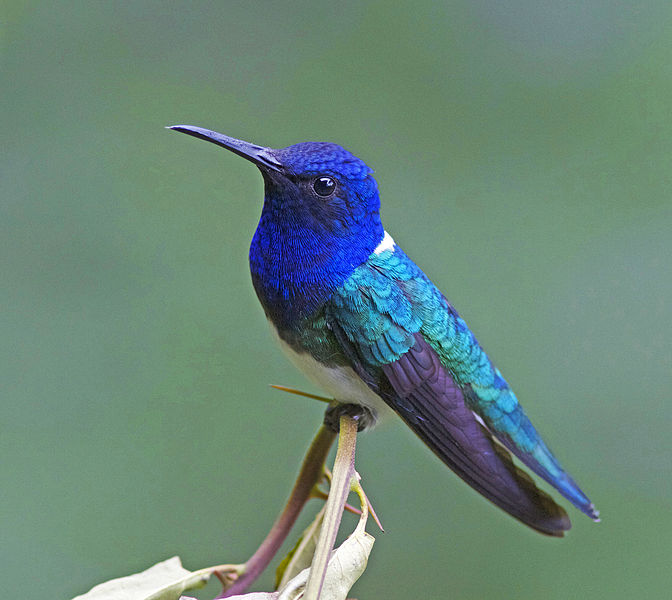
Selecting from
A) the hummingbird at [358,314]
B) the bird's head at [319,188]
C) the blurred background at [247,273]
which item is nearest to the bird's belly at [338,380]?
the hummingbird at [358,314]

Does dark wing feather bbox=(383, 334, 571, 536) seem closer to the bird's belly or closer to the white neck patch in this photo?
the bird's belly

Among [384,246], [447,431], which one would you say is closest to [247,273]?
[384,246]

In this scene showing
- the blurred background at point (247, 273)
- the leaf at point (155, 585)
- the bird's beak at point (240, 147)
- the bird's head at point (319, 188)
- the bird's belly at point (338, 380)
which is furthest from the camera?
the blurred background at point (247, 273)

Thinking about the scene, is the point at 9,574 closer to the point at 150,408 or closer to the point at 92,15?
the point at 150,408

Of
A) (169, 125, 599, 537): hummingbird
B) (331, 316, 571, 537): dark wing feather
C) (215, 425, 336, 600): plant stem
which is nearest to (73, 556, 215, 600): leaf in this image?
(215, 425, 336, 600): plant stem

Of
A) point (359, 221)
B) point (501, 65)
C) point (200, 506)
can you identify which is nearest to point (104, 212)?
point (200, 506)

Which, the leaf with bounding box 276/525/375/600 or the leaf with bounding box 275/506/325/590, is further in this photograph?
the leaf with bounding box 275/506/325/590

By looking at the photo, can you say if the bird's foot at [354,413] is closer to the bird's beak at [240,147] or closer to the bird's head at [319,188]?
the bird's head at [319,188]

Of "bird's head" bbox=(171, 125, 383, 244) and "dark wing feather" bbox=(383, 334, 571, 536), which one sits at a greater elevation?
"bird's head" bbox=(171, 125, 383, 244)

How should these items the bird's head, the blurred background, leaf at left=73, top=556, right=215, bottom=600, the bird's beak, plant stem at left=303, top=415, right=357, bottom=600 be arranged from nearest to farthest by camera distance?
1. plant stem at left=303, top=415, right=357, bottom=600
2. leaf at left=73, top=556, right=215, bottom=600
3. the bird's beak
4. the bird's head
5. the blurred background
